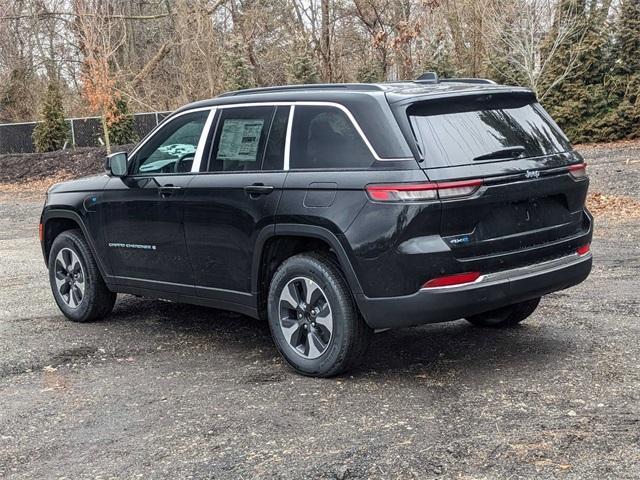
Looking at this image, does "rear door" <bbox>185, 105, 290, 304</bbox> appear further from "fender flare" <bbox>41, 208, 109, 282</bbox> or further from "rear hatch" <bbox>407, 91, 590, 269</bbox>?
"fender flare" <bbox>41, 208, 109, 282</bbox>

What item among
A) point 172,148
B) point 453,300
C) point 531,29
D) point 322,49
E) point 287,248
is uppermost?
point 322,49

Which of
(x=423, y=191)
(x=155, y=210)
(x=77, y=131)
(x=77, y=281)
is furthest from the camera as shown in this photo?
(x=77, y=131)

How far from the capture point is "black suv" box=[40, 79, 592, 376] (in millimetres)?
4773

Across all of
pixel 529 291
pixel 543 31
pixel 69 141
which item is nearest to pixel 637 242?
pixel 529 291

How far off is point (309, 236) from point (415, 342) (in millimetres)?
1384

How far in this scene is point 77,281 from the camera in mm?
7141

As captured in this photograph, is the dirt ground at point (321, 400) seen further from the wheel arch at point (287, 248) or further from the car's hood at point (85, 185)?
the car's hood at point (85, 185)

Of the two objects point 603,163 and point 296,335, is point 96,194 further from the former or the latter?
point 603,163

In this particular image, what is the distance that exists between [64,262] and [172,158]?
1.65 meters

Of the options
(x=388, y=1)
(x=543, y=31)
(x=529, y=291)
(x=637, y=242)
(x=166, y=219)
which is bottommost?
(x=637, y=242)

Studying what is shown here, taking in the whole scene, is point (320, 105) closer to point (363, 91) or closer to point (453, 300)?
point (363, 91)

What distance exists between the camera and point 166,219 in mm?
6113

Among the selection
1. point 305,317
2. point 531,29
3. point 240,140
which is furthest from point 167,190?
point 531,29

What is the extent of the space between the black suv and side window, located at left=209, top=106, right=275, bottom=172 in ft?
0.04
